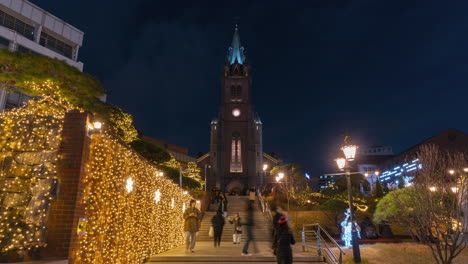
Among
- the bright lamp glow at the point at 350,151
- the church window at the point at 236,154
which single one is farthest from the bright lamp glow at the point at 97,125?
the church window at the point at 236,154

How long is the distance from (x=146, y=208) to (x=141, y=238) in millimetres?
864

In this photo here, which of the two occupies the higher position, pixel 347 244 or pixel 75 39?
pixel 75 39

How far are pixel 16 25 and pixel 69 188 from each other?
33.9 metres

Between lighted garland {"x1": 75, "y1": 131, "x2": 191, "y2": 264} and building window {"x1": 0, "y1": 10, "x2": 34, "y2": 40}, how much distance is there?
29.9 m

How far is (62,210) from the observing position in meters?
5.04

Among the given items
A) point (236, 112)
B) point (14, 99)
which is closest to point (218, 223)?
point (14, 99)

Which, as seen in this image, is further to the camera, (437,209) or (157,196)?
(437,209)

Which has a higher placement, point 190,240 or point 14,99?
point 14,99

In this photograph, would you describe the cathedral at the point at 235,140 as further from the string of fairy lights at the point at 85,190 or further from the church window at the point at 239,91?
the string of fairy lights at the point at 85,190

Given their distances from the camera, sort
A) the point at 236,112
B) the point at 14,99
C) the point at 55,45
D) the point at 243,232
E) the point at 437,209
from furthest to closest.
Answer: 1. the point at 236,112
2. the point at 55,45
3. the point at 14,99
4. the point at 243,232
5. the point at 437,209

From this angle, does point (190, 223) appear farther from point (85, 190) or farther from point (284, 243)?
point (85, 190)

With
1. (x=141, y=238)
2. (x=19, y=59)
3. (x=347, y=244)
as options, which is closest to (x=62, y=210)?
(x=141, y=238)

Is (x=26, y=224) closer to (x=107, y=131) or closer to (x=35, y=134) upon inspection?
(x=35, y=134)

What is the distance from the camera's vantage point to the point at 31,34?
3188 cm
